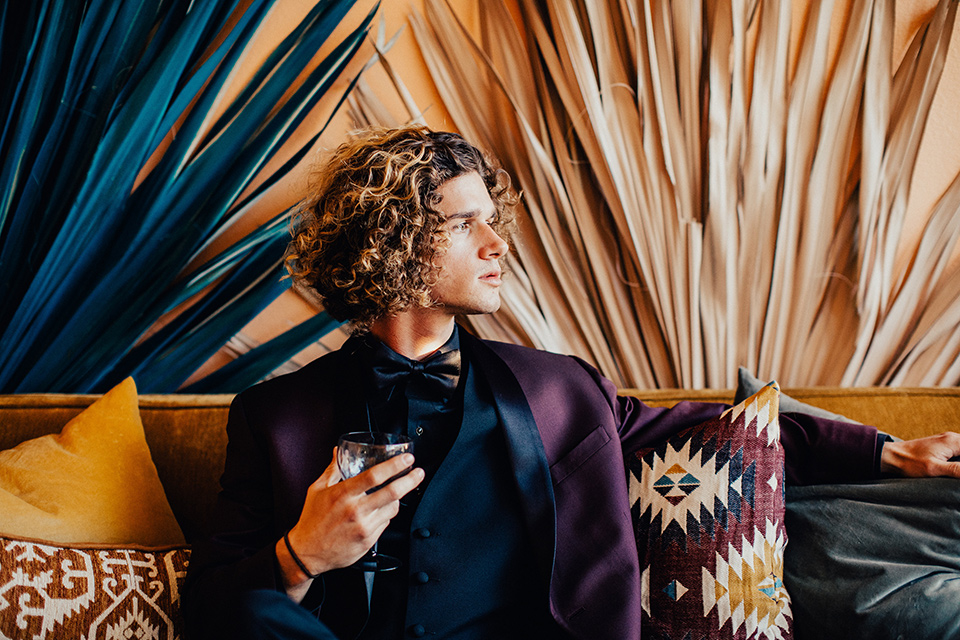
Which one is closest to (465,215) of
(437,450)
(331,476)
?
(437,450)

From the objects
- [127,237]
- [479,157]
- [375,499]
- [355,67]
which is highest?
[355,67]

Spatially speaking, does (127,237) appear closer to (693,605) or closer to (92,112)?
(92,112)

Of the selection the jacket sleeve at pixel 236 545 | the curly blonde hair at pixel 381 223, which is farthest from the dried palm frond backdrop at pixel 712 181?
the jacket sleeve at pixel 236 545

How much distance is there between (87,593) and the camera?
120cm

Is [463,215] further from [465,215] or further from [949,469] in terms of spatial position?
[949,469]

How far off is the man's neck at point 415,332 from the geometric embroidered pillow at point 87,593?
2.07ft

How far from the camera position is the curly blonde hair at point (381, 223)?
141 cm

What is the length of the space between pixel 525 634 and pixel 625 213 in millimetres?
1194

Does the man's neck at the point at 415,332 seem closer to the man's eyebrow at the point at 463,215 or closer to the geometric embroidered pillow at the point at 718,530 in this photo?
the man's eyebrow at the point at 463,215

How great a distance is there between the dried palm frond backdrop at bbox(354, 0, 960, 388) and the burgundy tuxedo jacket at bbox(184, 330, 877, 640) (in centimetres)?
54

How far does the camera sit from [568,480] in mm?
1335

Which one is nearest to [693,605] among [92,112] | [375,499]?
[375,499]

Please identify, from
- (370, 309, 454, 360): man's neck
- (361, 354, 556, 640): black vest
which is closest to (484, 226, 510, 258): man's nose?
(370, 309, 454, 360): man's neck

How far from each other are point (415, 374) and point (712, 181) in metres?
1.12
